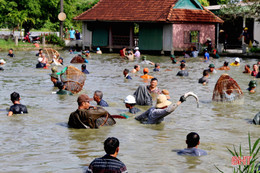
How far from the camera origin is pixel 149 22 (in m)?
41.8

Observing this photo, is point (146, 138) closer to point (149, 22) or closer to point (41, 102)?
point (41, 102)

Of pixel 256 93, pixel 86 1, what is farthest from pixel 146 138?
pixel 86 1

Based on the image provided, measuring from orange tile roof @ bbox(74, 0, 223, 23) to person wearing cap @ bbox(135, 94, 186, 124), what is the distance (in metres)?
27.4

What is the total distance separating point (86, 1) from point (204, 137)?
5754cm

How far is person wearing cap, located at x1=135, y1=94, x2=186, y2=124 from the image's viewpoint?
12627 millimetres

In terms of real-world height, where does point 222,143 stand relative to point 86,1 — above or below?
below

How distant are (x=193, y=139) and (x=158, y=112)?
8.70 feet

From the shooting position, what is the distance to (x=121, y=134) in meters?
12.8

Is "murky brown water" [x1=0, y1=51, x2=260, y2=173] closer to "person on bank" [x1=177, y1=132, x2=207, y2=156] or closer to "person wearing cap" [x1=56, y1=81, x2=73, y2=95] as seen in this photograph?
"person on bank" [x1=177, y1=132, x2=207, y2=156]

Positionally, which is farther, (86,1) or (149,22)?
(86,1)

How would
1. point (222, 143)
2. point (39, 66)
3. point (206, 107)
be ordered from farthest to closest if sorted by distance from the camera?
point (39, 66), point (206, 107), point (222, 143)

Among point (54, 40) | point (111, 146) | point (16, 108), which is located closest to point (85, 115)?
point (16, 108)

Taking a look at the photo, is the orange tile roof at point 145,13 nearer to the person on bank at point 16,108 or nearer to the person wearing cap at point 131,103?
the person wearing cap at point 131,103

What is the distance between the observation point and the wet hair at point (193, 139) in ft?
34.3
